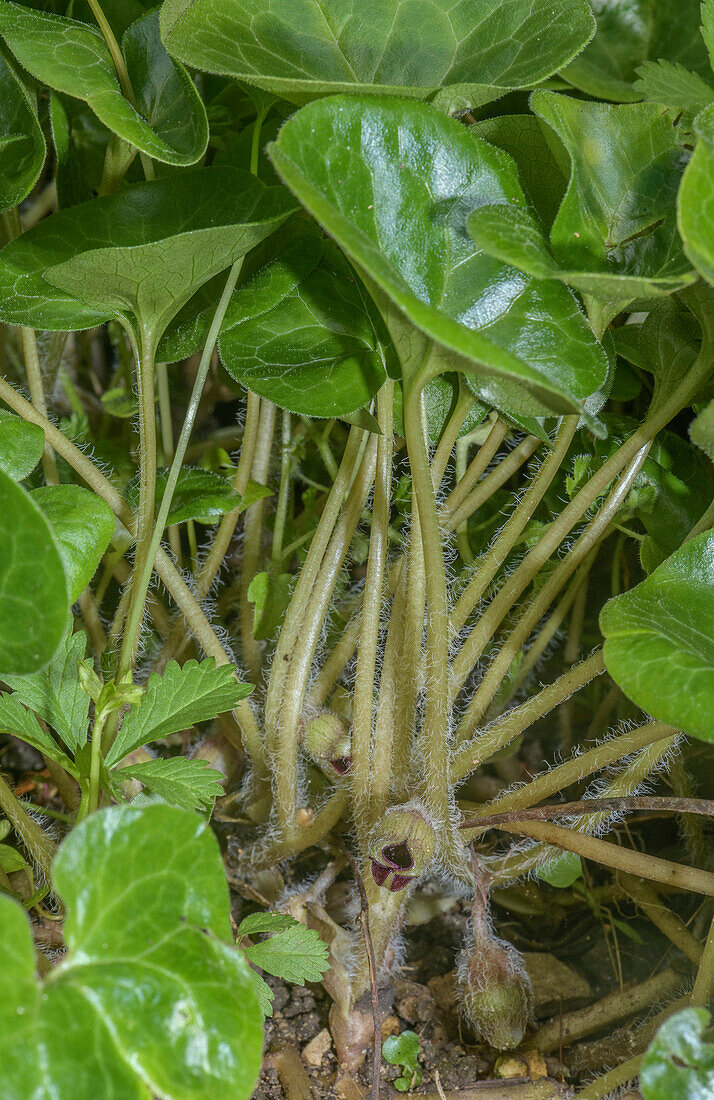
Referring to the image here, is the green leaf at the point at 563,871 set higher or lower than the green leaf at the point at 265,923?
lower

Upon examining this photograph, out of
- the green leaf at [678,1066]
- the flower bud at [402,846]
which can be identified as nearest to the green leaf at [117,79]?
the flower bud at [402,846]

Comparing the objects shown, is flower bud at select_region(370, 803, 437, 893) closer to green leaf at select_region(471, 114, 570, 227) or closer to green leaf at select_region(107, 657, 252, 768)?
green leaf at select_region(107, 657, 252, 768)

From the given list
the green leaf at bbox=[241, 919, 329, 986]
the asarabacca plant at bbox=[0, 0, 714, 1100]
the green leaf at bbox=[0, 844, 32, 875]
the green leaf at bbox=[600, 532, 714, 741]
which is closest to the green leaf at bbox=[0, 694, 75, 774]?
the asarabacca plant at bbox=[0, 0, 714, 1100]

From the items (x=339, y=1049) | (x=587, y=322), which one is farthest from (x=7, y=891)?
(x=587, y=322)

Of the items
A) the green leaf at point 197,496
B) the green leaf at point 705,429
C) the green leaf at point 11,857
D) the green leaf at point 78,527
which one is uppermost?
the green leaf at point 705,429

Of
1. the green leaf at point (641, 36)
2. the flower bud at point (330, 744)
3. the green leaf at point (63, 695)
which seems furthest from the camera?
the green leaf at point (641, 36)

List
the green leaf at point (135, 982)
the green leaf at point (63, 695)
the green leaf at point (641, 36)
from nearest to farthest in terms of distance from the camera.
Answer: the green leaf at point (135, 982)
the green leaf at point (63, 695)
the green leaf at point (641, 36)

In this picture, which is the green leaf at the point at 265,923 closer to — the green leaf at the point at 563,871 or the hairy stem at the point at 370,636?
the hairy stem at the point at 370,636
